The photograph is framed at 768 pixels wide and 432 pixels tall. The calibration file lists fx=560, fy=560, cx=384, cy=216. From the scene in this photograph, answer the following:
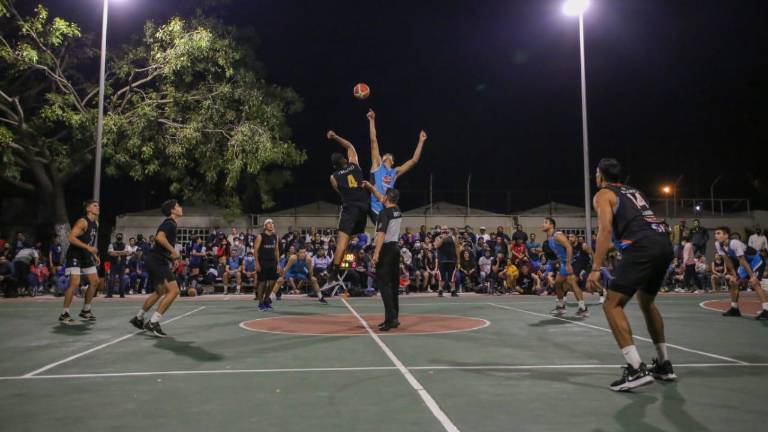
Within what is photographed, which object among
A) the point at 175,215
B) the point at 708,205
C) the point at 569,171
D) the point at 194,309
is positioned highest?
the point at 569,171

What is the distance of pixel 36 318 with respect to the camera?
436 inches

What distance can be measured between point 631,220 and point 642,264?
429mm

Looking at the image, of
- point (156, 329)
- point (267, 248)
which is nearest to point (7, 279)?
point (267, 248)

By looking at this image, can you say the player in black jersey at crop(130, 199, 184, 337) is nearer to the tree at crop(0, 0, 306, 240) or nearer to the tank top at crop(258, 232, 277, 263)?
the tank top at crop(258, 232, 277, 263)

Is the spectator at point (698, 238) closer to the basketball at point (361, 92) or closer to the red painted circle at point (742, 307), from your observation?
the red painted circle at point (742, 307)

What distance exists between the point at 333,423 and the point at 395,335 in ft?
14.5

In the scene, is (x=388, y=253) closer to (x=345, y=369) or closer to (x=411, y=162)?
(x=411, y=162)

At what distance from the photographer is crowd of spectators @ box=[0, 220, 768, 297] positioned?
1864 cm

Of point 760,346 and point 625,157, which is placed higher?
point 625,157

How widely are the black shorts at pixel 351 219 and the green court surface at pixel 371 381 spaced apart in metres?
1.75

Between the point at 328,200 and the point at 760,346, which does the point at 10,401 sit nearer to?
the point at 760,346

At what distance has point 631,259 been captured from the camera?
207 inches

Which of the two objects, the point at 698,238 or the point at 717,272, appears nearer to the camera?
the point at 717,272

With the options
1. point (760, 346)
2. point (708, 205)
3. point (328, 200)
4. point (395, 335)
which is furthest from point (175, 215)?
point (708, 205)
